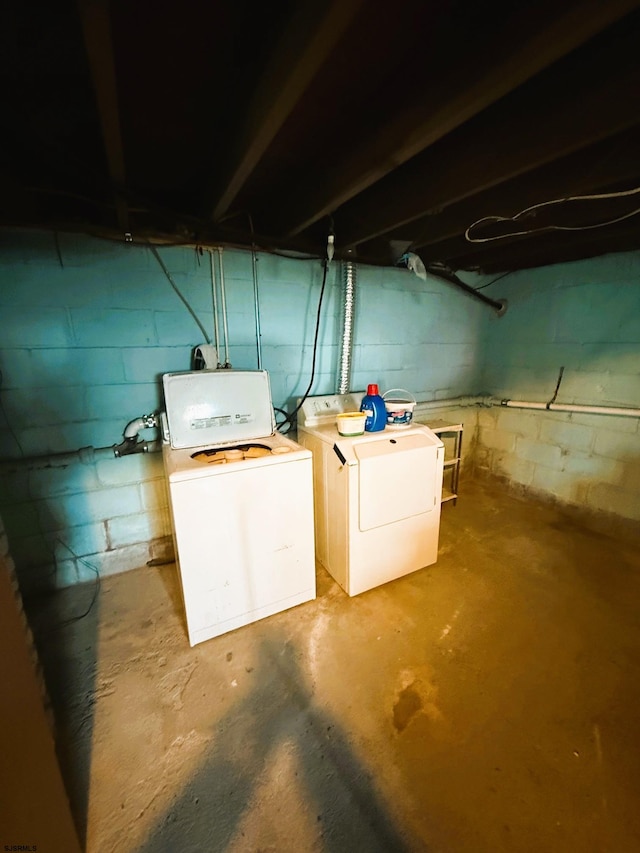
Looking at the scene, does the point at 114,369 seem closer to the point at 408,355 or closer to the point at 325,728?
the point at 325,728

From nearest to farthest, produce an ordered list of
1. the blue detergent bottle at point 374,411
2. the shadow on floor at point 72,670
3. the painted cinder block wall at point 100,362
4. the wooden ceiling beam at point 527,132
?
the wooden ceiling beam at point 527,132 → the shadow on floor at point 72,670 → the painted cinder block wall at point 100,362 → the blue detergent bottle at point 374,411

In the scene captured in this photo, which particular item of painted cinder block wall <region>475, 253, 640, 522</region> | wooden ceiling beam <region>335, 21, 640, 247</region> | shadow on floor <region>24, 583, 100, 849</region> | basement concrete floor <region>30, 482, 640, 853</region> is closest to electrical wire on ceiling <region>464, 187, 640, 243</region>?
wooden ceiling beam <region>335, 21, 640, 247</region>

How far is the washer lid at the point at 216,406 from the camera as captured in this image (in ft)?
5.44

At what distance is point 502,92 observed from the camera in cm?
83

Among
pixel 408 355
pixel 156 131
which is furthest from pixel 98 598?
pixel 408 355

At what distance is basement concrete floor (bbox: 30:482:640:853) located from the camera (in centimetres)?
94

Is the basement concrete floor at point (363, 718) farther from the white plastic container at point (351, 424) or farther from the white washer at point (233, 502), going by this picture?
the white plastic container at point (351, 424)

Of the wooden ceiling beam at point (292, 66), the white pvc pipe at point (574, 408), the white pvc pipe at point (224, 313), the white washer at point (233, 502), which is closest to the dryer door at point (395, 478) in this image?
the white washer at point (233, 502)

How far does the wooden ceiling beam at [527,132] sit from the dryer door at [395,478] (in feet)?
3.59

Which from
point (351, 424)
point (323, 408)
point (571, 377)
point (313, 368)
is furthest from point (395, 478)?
point (571, 377)

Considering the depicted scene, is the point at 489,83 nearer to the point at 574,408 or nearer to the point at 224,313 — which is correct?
the point at 224,313

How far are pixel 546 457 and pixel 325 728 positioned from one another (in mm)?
2497

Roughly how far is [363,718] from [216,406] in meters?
1.46

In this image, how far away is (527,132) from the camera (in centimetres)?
106
